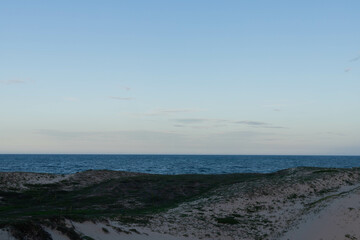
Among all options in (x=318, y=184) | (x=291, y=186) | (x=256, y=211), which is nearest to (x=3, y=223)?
(x=256, y=211)

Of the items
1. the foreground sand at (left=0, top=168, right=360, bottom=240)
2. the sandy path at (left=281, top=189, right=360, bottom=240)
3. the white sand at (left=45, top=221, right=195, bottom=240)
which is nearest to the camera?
the white sand at (left=45, top=221, right=195, bottom=240)

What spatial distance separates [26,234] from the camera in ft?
54.0

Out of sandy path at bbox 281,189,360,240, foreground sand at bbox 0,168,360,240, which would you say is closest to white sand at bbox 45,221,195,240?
foreground sand at bbox 0,168,360,240

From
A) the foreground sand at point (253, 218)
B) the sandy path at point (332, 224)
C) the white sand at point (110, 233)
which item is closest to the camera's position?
the white sand at point (110, 233)

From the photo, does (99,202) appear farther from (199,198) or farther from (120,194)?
(199,198)

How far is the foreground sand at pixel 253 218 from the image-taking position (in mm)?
23188

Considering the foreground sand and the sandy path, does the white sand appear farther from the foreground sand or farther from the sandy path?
the sandy path

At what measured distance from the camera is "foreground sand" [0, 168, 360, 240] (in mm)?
23188

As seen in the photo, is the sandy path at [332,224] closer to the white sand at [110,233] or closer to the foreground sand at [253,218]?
the foreground sand at [253,218]

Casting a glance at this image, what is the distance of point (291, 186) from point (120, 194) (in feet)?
74.7

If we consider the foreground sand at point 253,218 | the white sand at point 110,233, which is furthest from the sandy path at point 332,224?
the white sand at point 110,233

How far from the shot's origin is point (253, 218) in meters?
31.7

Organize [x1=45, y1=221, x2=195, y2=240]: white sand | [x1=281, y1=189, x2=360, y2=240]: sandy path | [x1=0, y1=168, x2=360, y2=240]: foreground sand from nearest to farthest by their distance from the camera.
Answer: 1. [x1=45, y1=221, x2=195, y2=240]: white sand
2. [x1=0, y1=168, x2=360, y2=240]: foreground sand
3. [x1=281, y1=189, x2=360, y2=240]: sandy path

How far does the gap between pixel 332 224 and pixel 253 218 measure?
7.37 m
